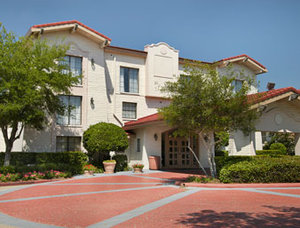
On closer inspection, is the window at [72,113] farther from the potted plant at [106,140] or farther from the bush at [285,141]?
the bush at [285,141]

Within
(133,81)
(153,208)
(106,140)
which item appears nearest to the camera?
(153,208)

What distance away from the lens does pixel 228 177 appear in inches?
491

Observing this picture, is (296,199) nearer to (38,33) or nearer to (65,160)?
(65,160)

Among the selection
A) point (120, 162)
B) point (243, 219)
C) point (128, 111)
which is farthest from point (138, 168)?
point (243, 219)

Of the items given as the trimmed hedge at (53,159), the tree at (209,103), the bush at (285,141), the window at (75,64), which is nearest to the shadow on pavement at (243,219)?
the tree at (209,103)

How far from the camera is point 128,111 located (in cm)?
2434

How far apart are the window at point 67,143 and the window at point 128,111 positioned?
426 cm

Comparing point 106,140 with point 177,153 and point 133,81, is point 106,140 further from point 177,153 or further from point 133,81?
point 133,81

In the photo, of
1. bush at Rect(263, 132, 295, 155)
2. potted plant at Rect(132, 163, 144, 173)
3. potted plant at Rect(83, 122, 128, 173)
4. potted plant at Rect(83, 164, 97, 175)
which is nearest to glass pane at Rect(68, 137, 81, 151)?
potted plant at Rect(83, 122, 128, 173)

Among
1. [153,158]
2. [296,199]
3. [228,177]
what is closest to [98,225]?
[296,199]

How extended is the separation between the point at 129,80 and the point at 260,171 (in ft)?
48.1

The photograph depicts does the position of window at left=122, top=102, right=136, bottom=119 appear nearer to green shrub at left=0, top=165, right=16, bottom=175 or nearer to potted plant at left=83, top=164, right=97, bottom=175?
potted plant at left=83, top=164, right=97, bottom=175

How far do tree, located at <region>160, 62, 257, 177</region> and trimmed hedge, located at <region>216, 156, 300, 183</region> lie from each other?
4.96 ft

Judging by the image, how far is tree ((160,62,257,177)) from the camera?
12.2 m
